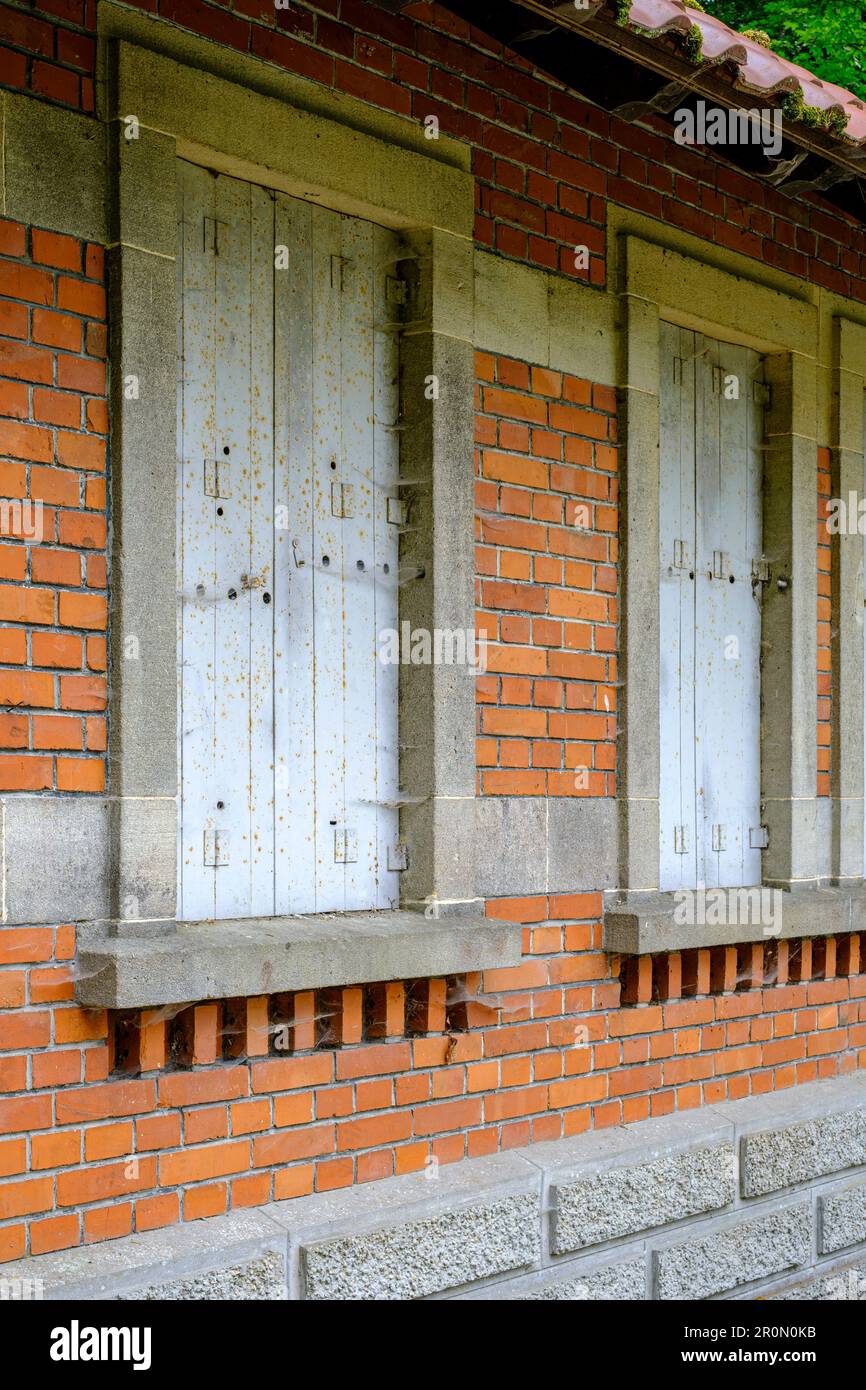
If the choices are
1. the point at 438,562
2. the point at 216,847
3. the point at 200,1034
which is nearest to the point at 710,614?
the point at 438,562

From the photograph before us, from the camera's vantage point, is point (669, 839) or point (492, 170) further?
point (669, 839)

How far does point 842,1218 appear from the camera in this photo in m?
5.98

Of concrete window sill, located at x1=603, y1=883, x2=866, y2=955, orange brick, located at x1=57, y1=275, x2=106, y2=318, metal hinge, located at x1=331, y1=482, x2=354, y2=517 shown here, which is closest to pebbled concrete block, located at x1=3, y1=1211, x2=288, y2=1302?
concrete window sill, located at x1=603, y1=883, x2=866, y2=955

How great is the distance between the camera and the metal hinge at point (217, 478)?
420 centimetres

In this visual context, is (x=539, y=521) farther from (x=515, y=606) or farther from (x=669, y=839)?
(x=669, y=839)

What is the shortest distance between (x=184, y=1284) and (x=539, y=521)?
2.65 metres

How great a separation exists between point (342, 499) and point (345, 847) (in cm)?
107

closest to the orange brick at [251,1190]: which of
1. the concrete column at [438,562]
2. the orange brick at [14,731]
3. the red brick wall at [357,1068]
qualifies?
the red brick wall at [357,1068]

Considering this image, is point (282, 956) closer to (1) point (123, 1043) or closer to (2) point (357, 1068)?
(1) point (123, 1043)

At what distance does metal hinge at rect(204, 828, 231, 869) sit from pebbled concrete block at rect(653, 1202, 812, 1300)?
7.32 ft

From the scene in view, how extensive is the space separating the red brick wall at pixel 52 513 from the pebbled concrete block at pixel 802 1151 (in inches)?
124

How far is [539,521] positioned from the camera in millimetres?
5059
